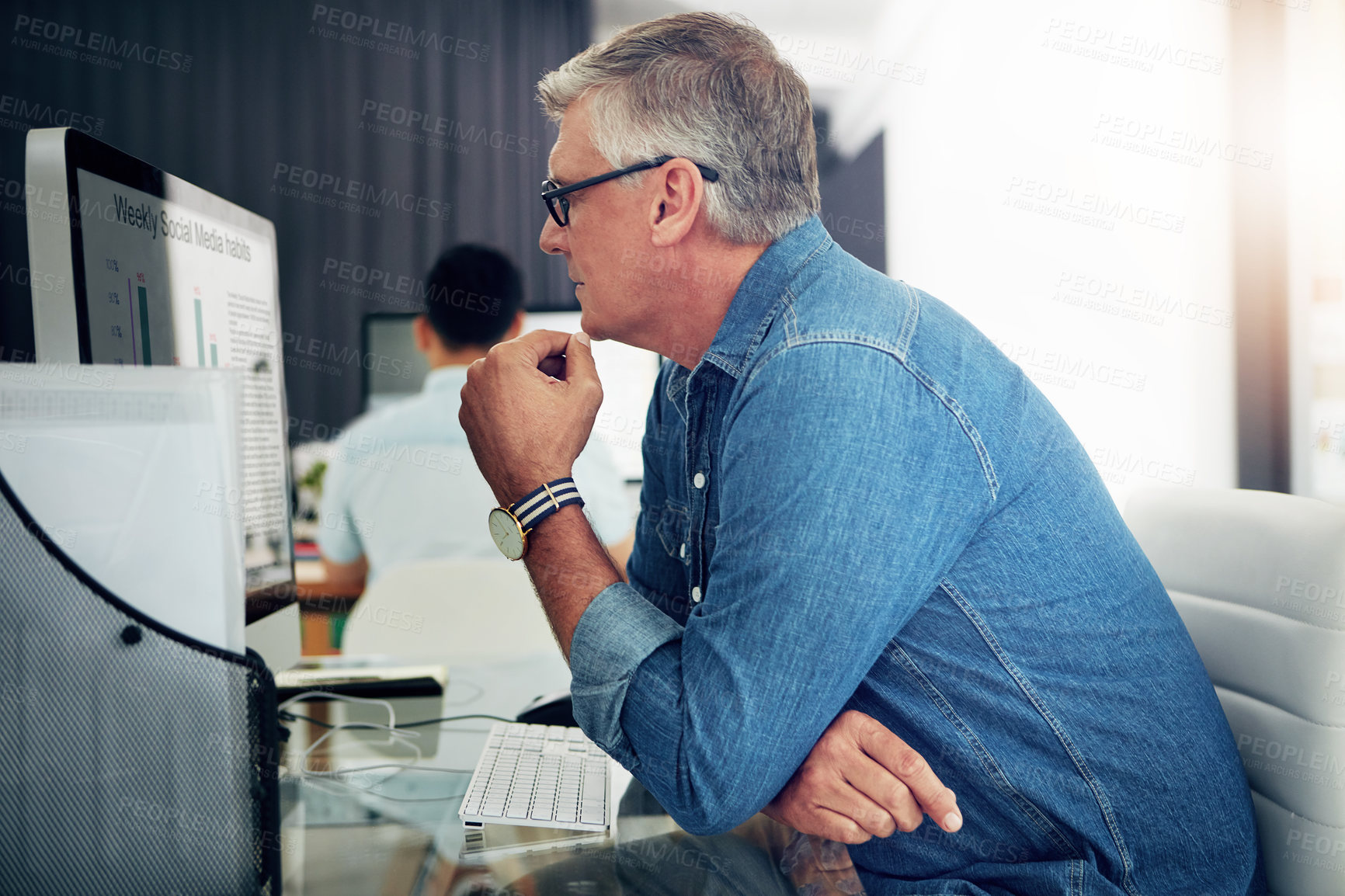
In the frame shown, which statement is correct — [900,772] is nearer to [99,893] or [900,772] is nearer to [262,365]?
[99,893]

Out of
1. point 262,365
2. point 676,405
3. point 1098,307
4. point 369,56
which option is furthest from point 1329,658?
point 369,56

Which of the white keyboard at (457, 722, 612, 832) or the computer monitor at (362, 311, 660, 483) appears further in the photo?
the computer monitor at (362, 311, 660, 483)

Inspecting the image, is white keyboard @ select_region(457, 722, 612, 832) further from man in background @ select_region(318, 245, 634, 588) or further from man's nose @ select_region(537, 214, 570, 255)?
man in background @ select_region(318, 245, 634, 588)

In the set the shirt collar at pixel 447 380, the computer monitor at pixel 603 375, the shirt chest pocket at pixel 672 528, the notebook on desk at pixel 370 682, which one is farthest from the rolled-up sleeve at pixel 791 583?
the computer monitor at pixel 603 375

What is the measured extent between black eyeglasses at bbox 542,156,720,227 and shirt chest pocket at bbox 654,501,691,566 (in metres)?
0.37

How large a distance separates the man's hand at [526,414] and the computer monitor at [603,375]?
5.42 feet

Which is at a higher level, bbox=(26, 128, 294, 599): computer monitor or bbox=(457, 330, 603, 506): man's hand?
bbox=(26, 128, 294, 599): computer monitor

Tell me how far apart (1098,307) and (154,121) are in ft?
13.3

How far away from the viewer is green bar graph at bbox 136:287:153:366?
809 mm

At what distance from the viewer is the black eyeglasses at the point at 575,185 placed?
0.86 meters

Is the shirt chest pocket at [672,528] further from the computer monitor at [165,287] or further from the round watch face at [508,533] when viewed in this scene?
the computer monitor at [165,287]

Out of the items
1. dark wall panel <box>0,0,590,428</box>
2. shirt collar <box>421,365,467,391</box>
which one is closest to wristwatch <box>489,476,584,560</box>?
shirt collar <box>421,365,467,391</box>

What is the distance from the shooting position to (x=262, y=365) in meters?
1.11

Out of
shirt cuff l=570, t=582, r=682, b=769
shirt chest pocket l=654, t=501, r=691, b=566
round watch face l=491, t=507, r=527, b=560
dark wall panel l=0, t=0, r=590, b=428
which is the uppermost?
dark wall panel l=0, t=0, r=590, b=428
